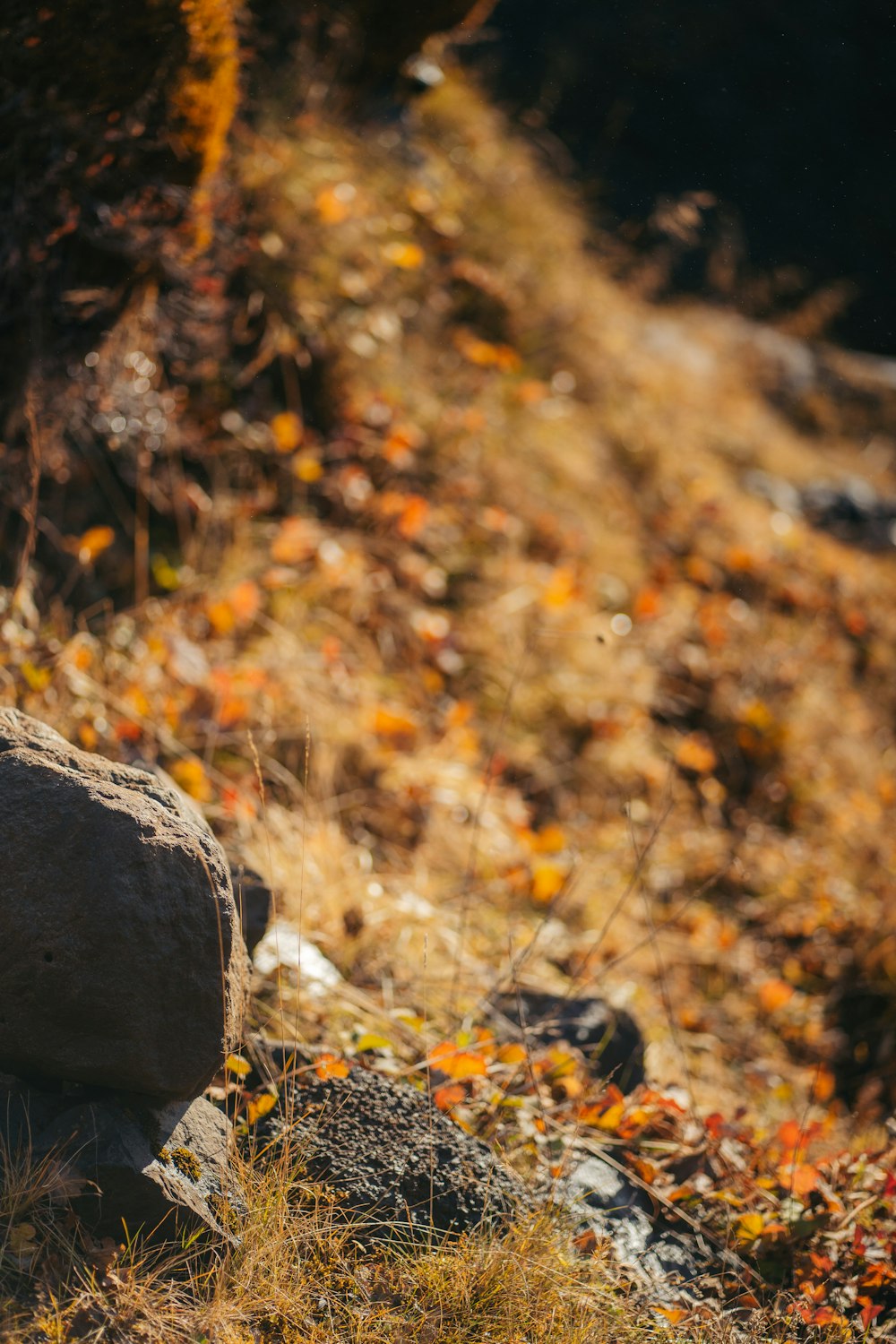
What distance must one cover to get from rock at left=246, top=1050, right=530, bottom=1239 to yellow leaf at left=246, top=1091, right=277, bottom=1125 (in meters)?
0.02

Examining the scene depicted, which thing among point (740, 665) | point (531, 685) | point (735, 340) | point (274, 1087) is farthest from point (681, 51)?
point (274, 1087)

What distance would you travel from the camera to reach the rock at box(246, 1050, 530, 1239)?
5.34ft

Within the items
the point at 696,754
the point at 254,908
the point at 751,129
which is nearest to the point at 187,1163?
the point at 254,908

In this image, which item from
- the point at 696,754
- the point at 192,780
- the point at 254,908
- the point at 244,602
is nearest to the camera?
the point at 254,908

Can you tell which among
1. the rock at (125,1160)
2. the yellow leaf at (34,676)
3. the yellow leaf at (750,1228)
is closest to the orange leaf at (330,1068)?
the rock at (125,1160)

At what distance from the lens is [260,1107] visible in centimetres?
172

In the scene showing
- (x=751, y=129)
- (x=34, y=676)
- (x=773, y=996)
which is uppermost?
(x=751, y=129)

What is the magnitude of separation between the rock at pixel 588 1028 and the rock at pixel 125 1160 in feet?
3.00

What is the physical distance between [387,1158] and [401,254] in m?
4.39

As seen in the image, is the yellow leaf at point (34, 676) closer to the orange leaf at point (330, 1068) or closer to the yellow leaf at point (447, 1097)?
the orange leaf at point (330, 1068)

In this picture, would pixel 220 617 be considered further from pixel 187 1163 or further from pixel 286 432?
pixel 187 1163

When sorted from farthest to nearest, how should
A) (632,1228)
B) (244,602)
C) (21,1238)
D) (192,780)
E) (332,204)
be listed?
(332,204), (244,602), (192,780), (632,1228), (21,1238)

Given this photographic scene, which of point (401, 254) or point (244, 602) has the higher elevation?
point (401, 254)

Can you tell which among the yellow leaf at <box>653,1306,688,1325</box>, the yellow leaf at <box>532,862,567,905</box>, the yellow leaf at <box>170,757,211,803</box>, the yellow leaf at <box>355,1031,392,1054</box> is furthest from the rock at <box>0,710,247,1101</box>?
the yellow leaf at <box>532,862,567,905</box>
